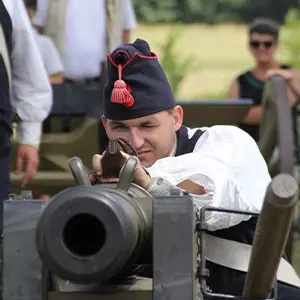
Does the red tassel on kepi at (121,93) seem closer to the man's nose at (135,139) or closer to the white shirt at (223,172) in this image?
the man's nose at (135,139)

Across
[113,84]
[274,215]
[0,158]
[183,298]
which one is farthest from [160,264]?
[0,158]

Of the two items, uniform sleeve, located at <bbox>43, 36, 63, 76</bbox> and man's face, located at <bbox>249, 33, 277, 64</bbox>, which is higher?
uniform sleeve, located at <bbox>43, 36, 63, 76</bbox>

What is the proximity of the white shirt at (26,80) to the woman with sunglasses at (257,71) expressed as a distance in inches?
134

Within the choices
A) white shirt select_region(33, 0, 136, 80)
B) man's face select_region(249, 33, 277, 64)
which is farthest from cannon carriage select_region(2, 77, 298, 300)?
man's face select_region(249, 33, 277, 64)

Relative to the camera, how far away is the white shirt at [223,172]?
144 inches

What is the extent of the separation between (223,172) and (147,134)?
0.37 meters

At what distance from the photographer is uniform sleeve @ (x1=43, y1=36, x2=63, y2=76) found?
8773 mm

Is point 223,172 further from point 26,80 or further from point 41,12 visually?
point 41,12

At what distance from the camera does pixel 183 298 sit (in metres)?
3.23

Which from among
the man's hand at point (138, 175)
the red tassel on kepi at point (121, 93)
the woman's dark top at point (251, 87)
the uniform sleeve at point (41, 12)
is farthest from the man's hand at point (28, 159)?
the woman's dark top at point (251, 87)

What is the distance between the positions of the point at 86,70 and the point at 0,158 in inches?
156

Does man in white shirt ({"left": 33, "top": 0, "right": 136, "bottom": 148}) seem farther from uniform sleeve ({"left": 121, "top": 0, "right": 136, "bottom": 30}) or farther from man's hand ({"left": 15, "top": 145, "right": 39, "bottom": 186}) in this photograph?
man's hand ({"left": 15, "top": 145, "right": 39, "bottom": 186})

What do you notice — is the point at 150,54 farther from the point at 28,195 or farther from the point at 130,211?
the point at 130,211

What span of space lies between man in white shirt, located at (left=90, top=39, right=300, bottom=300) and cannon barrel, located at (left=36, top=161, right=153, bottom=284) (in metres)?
0.51
